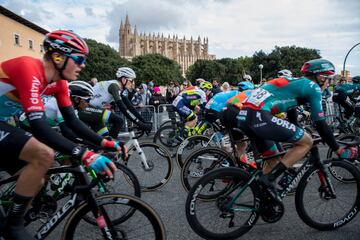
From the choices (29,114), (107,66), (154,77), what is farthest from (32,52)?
(29,114)

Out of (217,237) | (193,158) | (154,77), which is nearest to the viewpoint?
(217,237)

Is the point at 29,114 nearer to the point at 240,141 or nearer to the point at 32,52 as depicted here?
the point at 240,141

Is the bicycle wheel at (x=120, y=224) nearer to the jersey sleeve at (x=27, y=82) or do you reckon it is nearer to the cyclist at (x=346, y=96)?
the jersey sleeve at (x=27, y=82)

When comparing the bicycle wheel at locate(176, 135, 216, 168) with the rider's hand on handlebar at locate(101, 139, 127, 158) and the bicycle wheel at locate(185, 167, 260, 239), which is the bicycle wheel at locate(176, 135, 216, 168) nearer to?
the bicycle wheel at locate(185, 167, 260, 239)

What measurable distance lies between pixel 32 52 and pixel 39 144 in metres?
40.6

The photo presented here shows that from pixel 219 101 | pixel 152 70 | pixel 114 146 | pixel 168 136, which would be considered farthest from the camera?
pixel 152 70

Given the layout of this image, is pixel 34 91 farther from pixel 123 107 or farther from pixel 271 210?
pixel 123 107

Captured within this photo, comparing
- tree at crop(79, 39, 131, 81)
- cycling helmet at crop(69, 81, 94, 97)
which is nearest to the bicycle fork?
cycling helmet at crop(69, 81, 94, 97)

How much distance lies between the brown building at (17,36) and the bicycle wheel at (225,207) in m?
32.2

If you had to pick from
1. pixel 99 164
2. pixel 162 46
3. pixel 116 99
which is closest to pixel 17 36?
pixel 116 99

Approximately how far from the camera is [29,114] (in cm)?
218

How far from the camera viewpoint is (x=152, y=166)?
16.3 feet

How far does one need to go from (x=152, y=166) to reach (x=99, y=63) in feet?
172

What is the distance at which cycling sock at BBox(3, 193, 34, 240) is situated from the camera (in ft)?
7.31
